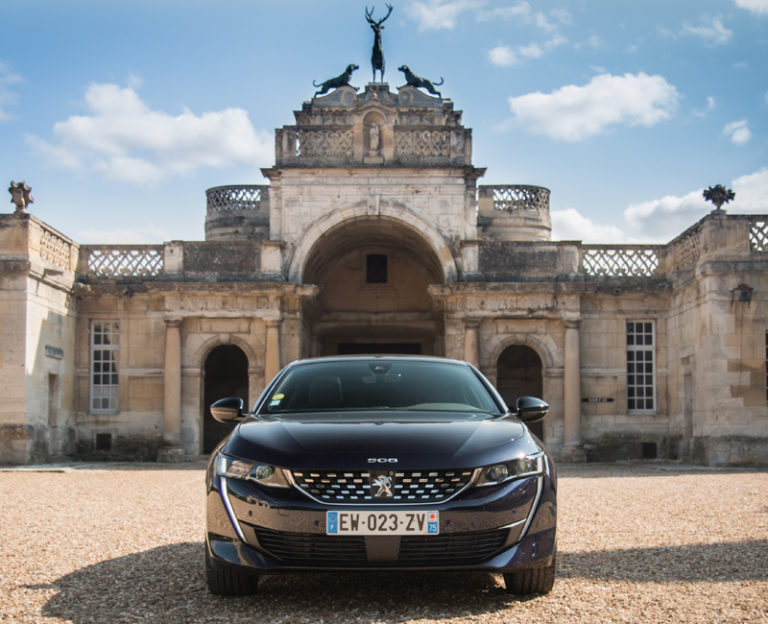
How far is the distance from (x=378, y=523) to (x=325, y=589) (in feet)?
3.54

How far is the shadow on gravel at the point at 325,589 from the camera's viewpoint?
540 centimetres

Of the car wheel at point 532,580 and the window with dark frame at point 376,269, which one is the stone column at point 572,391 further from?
→ the car wheel at point 532,580

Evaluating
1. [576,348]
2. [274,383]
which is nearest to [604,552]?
[274,383]

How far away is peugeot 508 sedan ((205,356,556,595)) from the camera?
5305 millimetres

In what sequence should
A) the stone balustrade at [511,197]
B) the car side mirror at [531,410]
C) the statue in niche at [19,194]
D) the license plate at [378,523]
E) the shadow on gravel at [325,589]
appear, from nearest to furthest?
the license plate at [378,523]
the shadow on gravel at [325,589]
the car side mirror at [531,410]
the statue in niche at [19,194]
the stone balustrade at [511,197]

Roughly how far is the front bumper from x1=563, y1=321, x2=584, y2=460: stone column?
18.3 m

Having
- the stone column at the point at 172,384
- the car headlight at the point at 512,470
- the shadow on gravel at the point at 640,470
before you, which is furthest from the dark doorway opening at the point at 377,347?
the car headlight at the point at 512,470

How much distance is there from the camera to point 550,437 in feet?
78.1

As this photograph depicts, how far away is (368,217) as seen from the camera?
24.3m

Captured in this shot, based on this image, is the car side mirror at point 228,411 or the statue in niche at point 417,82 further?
the statue in niche at point 417,82

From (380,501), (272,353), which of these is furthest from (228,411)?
(272,353)

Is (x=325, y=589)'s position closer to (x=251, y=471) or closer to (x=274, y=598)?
(x=274, y=598)

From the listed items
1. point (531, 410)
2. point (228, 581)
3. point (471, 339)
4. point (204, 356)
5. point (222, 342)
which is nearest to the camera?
point (228, 581)

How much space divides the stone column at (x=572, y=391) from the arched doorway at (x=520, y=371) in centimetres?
563
